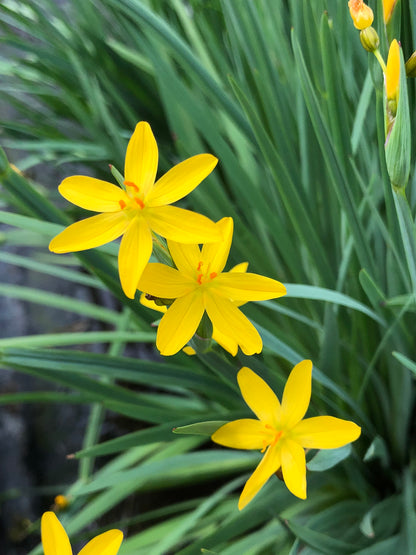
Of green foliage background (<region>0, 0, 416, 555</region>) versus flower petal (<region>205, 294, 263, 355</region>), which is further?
green foliage background (<region>0, 0, 416, 555</region>)

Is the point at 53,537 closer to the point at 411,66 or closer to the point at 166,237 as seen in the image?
the point at 166,237

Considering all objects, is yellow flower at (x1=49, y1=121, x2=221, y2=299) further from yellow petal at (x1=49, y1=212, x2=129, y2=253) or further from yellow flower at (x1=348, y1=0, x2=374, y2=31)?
yellow flower at (x1=348, y1=0, x2=374, y2=31)

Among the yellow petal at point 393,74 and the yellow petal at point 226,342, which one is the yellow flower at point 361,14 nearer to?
the yellow petal at point 393,74

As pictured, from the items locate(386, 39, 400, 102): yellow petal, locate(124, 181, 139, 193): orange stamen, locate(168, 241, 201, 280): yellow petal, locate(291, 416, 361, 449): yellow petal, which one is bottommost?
locate(291, 416, 361, 449): yellow petal

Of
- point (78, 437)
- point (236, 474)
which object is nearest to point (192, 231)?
point (236, 474)

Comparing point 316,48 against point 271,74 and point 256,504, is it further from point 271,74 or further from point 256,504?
point 256,504

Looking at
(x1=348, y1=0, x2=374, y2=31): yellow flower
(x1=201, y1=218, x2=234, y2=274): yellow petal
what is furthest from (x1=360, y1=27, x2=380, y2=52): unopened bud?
(x1=201, y1=218, x2=234, y2=274): yellow petal

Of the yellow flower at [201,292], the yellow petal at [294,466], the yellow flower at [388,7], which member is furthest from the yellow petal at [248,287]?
the yellow flower at [388,7]
